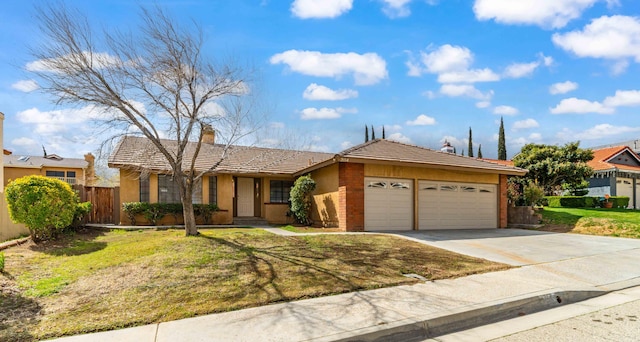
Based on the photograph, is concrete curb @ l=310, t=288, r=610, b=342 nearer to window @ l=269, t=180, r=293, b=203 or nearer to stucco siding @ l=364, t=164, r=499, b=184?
stucco siding @ l=364, t=164, r=499, b=184

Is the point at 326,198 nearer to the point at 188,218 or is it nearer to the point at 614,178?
the point at 188,218

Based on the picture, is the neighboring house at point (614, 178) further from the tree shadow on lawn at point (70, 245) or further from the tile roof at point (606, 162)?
the tree shadow on lawn at point (70, 245)

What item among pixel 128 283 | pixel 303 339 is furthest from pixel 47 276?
pixel 303 339

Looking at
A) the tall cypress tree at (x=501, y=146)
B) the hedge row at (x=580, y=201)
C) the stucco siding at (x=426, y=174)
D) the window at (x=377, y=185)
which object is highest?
the tall cypress tree at (x=501, y=146)

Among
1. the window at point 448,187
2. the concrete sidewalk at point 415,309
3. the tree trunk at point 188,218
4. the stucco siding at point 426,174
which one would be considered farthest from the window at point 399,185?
the tree trunk at point 188,218

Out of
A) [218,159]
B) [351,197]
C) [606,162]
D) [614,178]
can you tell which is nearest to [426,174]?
[351,197]

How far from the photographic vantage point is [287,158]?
60.7ft

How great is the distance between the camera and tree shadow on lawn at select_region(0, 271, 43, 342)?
4297mm

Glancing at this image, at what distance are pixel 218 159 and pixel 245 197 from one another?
2.31 metres

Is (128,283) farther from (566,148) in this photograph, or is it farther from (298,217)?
(566,148)

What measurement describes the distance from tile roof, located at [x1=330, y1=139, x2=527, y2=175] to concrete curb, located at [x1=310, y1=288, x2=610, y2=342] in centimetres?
765

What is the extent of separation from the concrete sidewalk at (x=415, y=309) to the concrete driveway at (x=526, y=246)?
0.47 m

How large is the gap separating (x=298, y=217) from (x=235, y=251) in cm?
767

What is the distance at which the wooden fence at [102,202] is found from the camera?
47.9 feet
